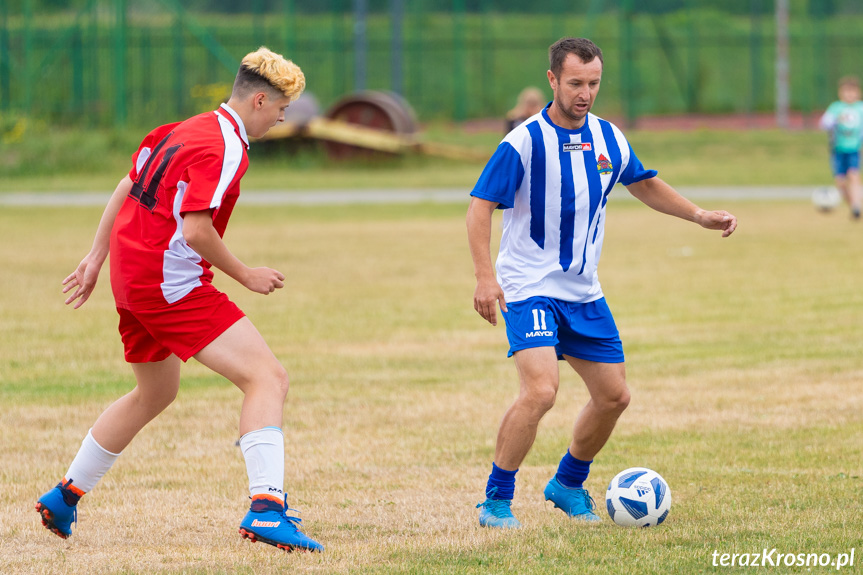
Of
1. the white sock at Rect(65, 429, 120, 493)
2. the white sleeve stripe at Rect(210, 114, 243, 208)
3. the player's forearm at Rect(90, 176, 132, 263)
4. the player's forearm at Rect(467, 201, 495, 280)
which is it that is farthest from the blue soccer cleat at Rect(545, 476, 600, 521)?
the player's forearm at Rect(90, 176, 132, 263)

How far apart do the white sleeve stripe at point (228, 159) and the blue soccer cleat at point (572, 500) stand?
2.06 metres

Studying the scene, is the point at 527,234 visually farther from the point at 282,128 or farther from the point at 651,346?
the point at 282,128

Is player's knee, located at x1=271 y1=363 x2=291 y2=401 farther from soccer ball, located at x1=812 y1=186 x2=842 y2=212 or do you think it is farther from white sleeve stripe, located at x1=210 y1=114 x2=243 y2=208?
soccer ball, located at x1=812 y1=186 x2=842 y2=212

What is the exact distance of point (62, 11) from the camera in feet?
108

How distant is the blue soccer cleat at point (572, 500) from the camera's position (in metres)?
5.15

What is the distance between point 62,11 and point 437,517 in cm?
3095

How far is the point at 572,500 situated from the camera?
17.0ft

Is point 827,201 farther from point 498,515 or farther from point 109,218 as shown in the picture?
point 109,218

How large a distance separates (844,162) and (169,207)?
1684 cm

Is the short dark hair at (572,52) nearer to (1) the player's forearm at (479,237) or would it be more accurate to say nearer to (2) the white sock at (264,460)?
(1) the player's forearm at (479,237)

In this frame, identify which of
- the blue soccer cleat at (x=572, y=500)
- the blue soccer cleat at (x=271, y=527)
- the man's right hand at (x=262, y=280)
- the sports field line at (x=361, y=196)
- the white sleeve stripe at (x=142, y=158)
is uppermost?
the white sleeve stripe at (x=142, y=158)

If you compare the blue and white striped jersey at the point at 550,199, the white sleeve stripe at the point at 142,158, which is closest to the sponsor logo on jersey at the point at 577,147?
the blue and white striped jersey at the point at 550,199

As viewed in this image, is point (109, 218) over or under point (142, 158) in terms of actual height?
under

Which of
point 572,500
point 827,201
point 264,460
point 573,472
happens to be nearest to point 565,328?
point 573,472
